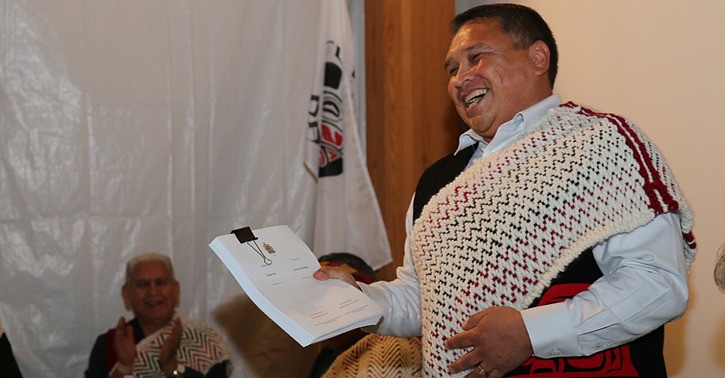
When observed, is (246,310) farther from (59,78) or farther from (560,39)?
(560,39)

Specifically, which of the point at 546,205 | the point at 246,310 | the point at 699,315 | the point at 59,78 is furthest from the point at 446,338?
the point at 59,78

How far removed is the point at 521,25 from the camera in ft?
6.31

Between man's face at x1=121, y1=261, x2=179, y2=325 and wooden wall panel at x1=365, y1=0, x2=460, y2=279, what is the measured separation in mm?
857

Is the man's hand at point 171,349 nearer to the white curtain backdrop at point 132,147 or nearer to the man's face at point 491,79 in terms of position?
the white curtain backdrop at point 132,147

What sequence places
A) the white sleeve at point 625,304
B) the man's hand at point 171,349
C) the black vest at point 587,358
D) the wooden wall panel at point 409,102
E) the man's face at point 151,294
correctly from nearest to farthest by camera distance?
the white sleeve at point 625,304, the black vest at point 587,358, the man's hand at point 171,349, the man's face at point 151,294, the wooden wall panel at point 409,102

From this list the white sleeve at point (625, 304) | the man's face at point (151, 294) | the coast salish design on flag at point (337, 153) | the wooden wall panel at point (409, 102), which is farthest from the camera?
the coast salish design on flag at point (337, 153)

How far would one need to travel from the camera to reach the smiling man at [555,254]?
150 cm

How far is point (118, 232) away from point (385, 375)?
1289 mm

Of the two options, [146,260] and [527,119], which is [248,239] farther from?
[146,260]

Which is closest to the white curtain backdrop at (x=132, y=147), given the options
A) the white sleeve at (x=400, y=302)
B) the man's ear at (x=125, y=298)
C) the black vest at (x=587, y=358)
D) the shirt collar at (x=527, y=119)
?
the man's ear at (x=125, y=298)

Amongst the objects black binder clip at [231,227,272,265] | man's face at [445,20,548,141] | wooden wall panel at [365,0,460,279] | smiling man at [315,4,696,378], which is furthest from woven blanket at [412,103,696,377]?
wooden wall panel at [365,0,460,279]

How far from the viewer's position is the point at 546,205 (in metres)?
1.58

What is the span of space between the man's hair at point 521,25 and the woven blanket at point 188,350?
1.75 metres

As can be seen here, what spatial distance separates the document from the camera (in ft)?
5.14
